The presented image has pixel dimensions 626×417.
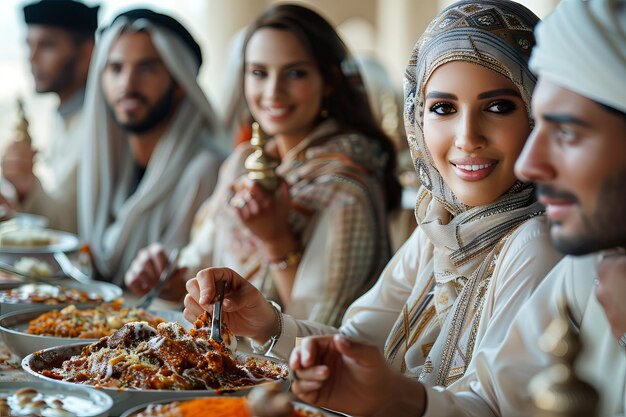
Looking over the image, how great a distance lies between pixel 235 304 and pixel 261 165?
72cm

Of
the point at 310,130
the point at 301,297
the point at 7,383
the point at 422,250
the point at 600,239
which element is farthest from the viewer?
the point at 310,130

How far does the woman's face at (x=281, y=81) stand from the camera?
7.45 feet

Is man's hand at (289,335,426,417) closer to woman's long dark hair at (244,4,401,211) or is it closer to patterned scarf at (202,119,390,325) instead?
patterned scarf at (202,119,390,325)

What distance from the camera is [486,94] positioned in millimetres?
1256

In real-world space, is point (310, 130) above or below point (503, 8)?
below

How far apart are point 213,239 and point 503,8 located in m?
1.45

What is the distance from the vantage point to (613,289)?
935 mm

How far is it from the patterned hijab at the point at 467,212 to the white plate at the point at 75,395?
518 mm


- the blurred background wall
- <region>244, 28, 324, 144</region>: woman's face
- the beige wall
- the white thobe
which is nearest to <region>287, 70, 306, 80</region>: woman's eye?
<region>244, 28, 324, 144</region>: woman's face

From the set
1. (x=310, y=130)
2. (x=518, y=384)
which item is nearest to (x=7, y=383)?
(x=518, y=384)

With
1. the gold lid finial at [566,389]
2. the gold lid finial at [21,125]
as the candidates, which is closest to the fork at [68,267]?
the gold lid finial at [21,125]

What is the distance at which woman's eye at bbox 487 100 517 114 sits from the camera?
1.26 meters

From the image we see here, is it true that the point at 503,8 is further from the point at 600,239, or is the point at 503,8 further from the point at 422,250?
the point at 600,239

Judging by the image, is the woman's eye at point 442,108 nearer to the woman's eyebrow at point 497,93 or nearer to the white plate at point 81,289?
the woman's eyebrow at point 497,93
